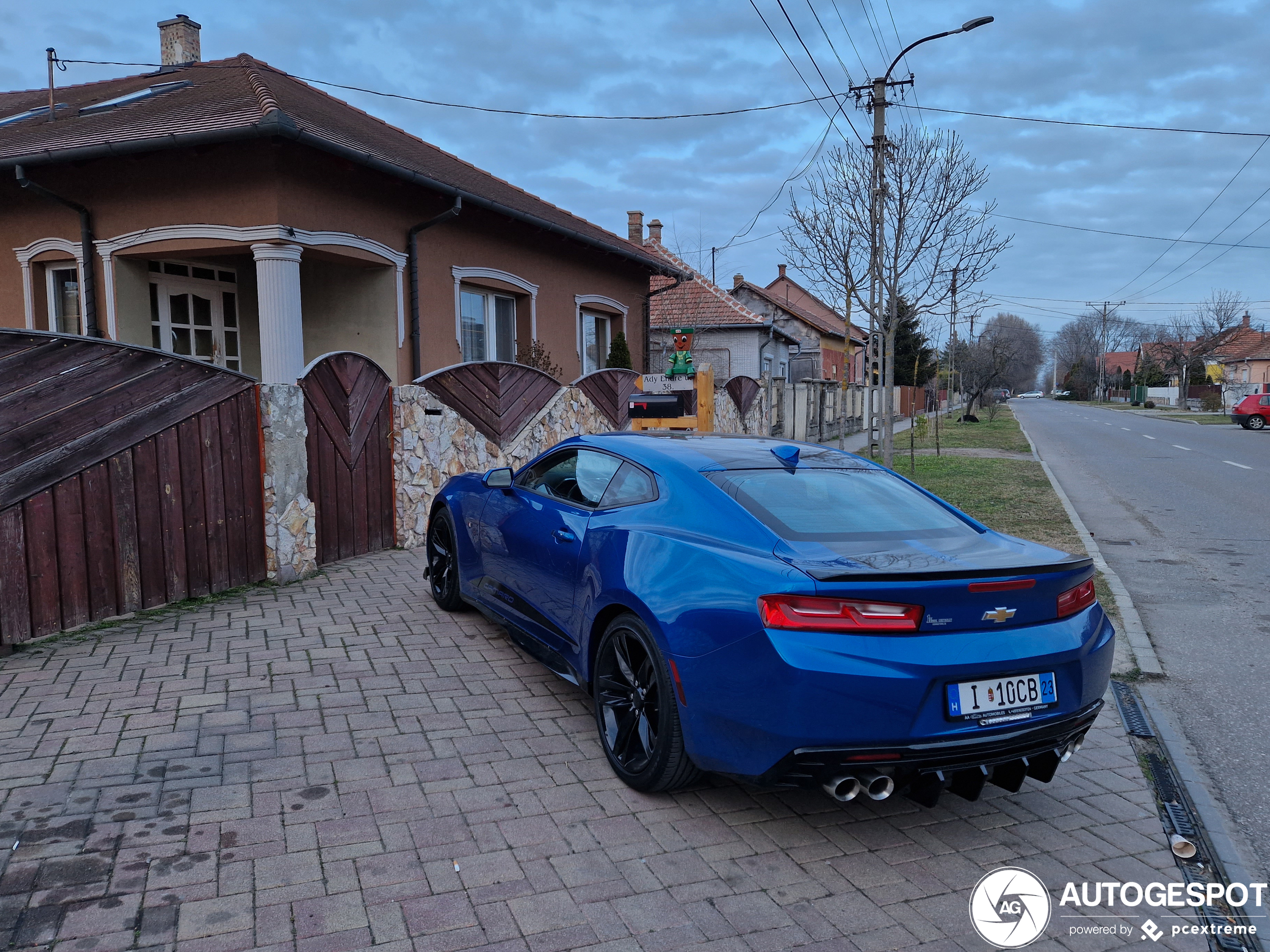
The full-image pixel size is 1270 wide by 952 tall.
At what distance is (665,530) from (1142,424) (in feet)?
125

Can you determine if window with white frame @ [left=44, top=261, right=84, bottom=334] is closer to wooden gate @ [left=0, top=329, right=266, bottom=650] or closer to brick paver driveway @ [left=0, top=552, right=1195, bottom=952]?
wooden gate @ [left=0, top=329, right=266, bottom=650]

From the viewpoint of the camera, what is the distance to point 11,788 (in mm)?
3346

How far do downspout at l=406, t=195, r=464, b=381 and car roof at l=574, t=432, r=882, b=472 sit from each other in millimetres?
7732

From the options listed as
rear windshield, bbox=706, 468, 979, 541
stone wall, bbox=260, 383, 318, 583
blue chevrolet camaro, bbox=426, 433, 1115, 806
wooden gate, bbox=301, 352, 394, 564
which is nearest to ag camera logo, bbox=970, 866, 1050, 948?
blue chevrolet camaro, bbox=426, 433, 1115, 806

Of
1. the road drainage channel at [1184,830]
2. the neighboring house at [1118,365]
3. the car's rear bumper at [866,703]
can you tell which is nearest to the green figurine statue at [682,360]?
the road drainage channel at [1184,830]

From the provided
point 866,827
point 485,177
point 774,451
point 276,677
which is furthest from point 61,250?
point 866,827

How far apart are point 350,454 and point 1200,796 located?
21.4ft

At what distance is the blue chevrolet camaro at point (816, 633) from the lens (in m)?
2.82

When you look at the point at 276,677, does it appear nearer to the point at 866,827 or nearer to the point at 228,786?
the point at 228,786

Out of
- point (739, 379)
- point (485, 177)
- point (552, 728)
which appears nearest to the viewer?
point (552, 728)

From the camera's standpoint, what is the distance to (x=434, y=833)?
314cm

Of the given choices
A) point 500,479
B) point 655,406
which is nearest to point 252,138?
point 500,479

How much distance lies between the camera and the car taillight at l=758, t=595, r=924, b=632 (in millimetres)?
2838

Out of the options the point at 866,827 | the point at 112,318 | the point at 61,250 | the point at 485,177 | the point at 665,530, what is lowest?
the point at 866,827
